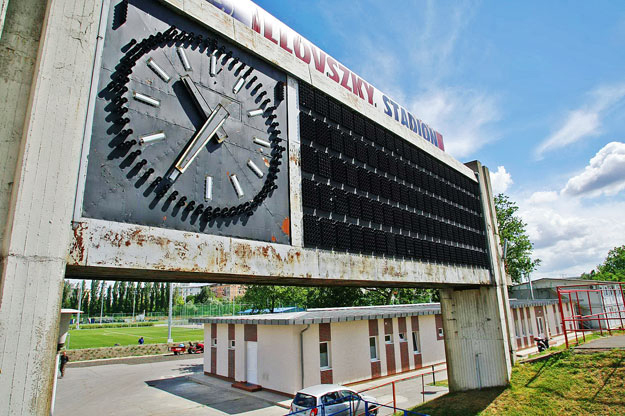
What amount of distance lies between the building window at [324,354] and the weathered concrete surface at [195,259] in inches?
419

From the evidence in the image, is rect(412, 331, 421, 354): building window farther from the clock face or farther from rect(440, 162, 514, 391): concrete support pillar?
the clock face

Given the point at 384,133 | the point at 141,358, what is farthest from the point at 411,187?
the point at 141,358

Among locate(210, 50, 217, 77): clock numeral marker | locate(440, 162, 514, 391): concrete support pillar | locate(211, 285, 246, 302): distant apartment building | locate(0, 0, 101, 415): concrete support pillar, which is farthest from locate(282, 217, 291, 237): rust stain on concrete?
locate(211, 285, 246, 302): distant apartment building

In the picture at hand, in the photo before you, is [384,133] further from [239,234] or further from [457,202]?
[239,234]

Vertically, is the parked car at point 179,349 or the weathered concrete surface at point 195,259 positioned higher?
the weathered concrete surface at point 195,259

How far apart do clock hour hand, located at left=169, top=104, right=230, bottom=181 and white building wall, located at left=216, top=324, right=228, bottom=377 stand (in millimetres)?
17796

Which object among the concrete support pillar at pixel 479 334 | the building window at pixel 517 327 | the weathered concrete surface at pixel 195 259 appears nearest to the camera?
the weathered concrete surface at pixel 195 259

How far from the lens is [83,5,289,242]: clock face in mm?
4910

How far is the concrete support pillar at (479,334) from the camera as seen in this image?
13.4m

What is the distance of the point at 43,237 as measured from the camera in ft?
13.2

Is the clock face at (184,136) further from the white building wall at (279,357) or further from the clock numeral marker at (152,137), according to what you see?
the white building wall at (279,357)

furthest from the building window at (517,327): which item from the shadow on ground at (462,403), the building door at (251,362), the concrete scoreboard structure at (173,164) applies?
the concrete scoreboard structure at (173,164)

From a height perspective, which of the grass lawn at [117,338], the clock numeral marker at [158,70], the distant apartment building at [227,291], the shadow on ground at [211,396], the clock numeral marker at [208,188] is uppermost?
the distant apartment building at [227,291]

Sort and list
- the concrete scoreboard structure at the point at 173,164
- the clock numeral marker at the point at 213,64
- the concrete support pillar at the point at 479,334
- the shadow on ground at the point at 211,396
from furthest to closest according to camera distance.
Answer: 1. the shadow on ground at the point at 211,396
2. the concrete support pillar at the point at 479,334
3. the clock numeral marker at the point at 213,64
4. the concrete scoreboard structure at the point at 173,164
